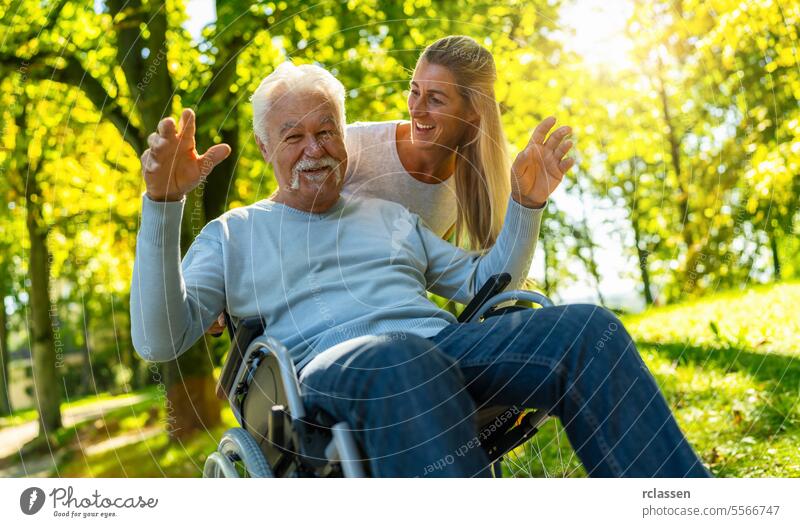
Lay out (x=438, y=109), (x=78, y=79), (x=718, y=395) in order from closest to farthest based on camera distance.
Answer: (x=438, y=109)
(x=78, y=79)
(x=718, y=395)

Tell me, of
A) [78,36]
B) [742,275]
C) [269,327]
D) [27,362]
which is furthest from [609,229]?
[27,362]

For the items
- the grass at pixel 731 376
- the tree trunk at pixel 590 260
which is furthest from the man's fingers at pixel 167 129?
the grass at pixel 731 376

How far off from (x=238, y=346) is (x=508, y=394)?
0.67 meters

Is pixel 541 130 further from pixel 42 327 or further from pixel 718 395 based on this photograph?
pixel 42 327

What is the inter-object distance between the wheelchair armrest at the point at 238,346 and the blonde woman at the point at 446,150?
1.91 ft

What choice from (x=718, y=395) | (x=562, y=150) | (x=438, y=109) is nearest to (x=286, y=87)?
(x=438, y=109)

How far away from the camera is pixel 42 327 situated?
221 inches

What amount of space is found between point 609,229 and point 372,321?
1095mm

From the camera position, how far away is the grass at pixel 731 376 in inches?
135

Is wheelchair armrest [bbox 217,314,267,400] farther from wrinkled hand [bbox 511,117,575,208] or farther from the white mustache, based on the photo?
wrinkled hand [bbox 511,117,575,208]

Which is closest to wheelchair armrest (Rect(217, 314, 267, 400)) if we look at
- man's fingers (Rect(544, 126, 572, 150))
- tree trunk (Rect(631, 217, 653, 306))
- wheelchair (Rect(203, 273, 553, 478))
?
wheelchair (Rect(203, 273, 553, 478))

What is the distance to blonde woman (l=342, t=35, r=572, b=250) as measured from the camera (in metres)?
2.66

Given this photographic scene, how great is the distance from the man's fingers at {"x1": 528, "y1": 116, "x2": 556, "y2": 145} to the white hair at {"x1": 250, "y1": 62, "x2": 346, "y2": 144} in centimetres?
53

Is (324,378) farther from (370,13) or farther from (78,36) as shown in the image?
(78,36)
